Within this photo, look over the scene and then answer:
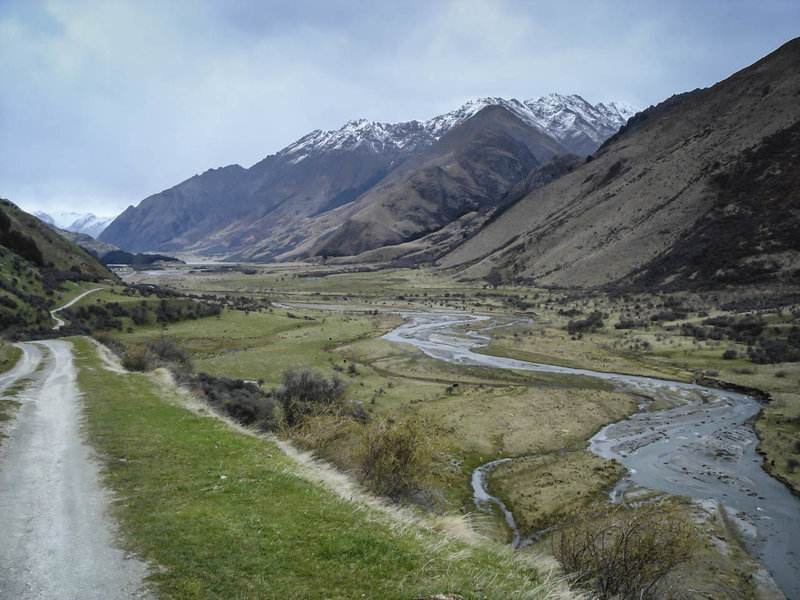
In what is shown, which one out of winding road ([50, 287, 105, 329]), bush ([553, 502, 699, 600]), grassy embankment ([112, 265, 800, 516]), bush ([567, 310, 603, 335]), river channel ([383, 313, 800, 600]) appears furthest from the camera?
bush ([567, 310, 603, 335])

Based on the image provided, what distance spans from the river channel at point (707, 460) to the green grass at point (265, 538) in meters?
12.5

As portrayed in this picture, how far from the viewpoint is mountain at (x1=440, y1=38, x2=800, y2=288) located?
101062 millimetres

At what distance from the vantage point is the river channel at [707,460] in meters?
18.7

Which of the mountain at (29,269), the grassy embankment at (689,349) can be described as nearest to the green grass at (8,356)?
the mountain at (29,269)

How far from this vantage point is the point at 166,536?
7.89 meters

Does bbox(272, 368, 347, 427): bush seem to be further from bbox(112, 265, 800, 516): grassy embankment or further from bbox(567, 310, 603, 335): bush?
bbox(567, 310, 603, 335): bush

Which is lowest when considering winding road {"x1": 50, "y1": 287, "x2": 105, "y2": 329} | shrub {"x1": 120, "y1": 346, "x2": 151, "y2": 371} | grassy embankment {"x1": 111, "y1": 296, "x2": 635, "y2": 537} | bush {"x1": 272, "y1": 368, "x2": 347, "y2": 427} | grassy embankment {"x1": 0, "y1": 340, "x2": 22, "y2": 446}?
grassy embankment {"x1": 111, "y1": 296, "x2": 635, "y2": 537}

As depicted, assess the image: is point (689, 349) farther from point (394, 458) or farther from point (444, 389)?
point (394, 458)

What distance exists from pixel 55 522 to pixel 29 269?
78224 mm

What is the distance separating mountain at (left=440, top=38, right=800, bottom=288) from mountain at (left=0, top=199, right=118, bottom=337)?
120613 mm

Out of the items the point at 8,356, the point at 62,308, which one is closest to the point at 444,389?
the point at 8,356

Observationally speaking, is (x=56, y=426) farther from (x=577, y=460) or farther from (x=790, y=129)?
(x=790, y=129)

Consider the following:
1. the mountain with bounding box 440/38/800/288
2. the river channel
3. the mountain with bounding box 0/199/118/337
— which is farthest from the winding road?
the mountain with bounding box 440/38/800/288

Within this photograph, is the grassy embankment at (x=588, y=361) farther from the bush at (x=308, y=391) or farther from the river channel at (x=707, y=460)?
the bush at (x=308, y=391)
